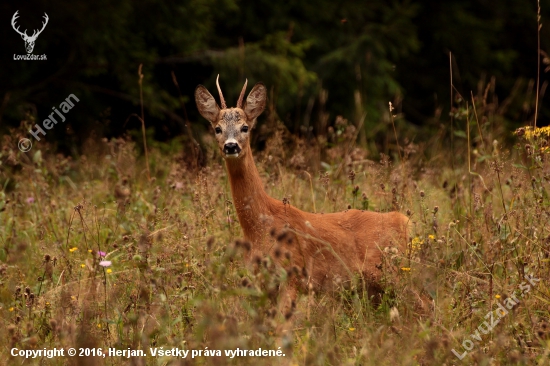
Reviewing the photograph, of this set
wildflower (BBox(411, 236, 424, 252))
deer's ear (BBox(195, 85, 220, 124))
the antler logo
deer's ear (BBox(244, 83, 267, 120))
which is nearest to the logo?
the antler logo

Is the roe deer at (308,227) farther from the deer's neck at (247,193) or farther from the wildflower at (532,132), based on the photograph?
the wildflower at (532,132)

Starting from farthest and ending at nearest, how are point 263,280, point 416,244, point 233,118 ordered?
point 233,118
point 416,244
point 263,280

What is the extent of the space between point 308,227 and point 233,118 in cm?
77

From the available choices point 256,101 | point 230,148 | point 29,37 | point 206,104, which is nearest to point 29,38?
point 29,37

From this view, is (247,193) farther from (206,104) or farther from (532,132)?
(532,132)

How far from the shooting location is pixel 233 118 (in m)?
4.57

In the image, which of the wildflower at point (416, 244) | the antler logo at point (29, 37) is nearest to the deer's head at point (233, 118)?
the wildflower at point (416, 244)

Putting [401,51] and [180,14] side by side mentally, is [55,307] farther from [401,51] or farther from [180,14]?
[401,51]

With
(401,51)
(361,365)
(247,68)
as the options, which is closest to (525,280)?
(361,365)

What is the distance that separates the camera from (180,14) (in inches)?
388

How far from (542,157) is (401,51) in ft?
27.1

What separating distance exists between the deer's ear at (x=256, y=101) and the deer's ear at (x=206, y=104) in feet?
0.60

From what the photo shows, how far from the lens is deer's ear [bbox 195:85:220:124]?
4.74 metres

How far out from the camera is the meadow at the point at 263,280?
3.01 metres
